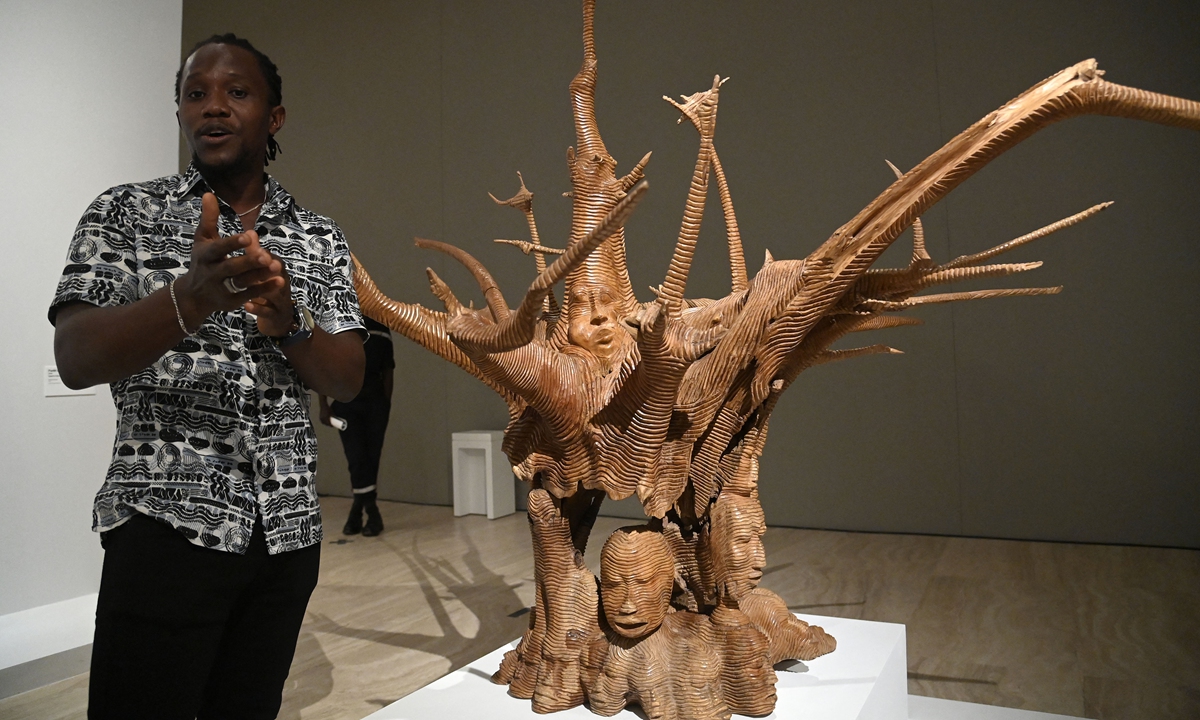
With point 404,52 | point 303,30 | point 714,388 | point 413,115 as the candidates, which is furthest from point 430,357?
point 714,388

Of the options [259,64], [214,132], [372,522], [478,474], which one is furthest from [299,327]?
[478,474]

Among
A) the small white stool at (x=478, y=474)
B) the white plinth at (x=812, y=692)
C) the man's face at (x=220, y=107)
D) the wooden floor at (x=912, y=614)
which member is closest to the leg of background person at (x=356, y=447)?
the wooden floor at (x=912, y=614)

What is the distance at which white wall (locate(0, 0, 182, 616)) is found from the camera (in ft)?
7.38

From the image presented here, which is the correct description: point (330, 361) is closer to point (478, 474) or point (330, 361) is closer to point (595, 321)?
point (595, 321)

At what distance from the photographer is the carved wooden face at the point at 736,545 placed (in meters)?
1.20

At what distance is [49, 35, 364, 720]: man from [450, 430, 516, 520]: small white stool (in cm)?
323

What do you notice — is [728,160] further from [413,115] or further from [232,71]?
[232,71]

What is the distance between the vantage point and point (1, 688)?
1932 mm

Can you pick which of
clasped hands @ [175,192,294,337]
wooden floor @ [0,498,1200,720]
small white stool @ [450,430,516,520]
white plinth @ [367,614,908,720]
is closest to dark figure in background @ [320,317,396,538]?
wooden floor @ [0,498,1200,720]

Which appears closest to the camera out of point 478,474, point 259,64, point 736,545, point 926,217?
point 259,64

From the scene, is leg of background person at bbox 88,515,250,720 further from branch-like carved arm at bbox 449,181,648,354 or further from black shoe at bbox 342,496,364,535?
black shoe at bbox 342,496,364,535

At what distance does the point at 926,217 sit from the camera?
3641mm

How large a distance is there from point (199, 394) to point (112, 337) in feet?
0.53

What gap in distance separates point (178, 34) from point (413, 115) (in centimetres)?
239
